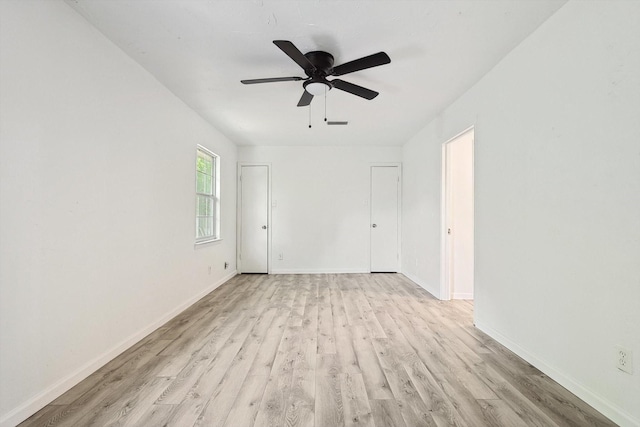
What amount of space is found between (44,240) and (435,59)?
10.2 feet

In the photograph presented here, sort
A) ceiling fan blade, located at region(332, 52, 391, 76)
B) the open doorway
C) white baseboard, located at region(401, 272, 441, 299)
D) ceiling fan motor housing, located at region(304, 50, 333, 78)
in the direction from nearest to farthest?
ceiling fan blade, located at region(332, 52, 391, 76) → ceiling fan motor housing, located at region(304, 50, 333, 78) → the open doorway → white baseboard, located at region(401, 272, 441, 299)

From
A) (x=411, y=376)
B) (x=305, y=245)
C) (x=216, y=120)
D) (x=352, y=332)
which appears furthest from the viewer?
(x=305, y=245)

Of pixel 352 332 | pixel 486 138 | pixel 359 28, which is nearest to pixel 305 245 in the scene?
pixel 352 332

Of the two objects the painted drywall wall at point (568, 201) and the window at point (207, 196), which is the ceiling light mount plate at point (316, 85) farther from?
the window at point (207, 196)

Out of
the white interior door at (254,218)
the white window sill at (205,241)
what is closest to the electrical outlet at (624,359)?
the white window sill at (205,241)

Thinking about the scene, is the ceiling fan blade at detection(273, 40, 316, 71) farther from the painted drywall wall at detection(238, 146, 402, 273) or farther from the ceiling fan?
the painted drywall wall at detection(238, 146, 402, 273)

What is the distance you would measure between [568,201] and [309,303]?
2.80m

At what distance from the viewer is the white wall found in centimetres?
150

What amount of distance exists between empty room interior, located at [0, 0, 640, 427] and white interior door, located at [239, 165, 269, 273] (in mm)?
1910

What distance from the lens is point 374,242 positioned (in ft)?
18.3

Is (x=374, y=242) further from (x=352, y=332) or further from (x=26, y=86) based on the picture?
(x=26, y=86)

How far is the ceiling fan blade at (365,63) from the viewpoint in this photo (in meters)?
1.97

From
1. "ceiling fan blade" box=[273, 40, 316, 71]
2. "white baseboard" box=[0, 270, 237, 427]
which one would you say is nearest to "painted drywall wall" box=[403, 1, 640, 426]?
"ceiling fan blade" box=[273, 40, 316, 71]

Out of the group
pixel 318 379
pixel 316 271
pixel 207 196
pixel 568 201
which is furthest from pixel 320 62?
pixel 316 271
